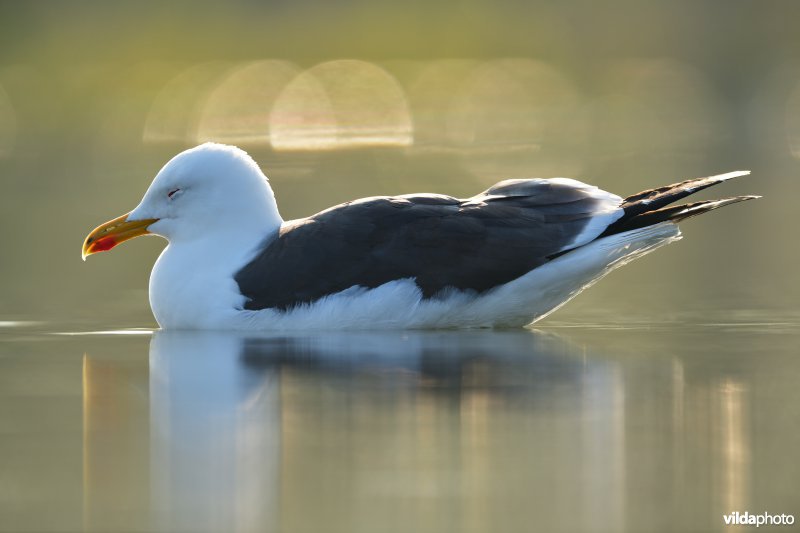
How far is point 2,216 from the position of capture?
1603 centimetres

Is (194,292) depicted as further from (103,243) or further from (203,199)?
(103,243)

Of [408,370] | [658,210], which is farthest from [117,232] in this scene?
[658,210]

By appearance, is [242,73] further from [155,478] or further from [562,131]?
[155,478]

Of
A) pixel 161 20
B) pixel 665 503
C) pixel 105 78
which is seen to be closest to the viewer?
pixel 665 503

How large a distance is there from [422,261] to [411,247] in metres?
0.11

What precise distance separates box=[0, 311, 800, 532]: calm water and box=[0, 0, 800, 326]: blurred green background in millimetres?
3094

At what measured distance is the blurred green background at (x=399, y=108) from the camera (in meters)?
14.7

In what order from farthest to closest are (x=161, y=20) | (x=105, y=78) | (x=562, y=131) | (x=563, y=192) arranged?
(x=161, y=20), (x=105, y=78), (x=562, y=131), (x=563, y=192)

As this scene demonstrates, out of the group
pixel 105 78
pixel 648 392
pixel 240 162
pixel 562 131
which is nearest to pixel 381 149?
pixel 562 131

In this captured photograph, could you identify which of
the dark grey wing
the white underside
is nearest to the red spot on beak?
the white underside

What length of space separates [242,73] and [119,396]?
94.8 feet

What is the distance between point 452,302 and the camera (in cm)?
953

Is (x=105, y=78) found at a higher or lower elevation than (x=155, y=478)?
higher

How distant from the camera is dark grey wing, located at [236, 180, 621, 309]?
9422 millimetres
